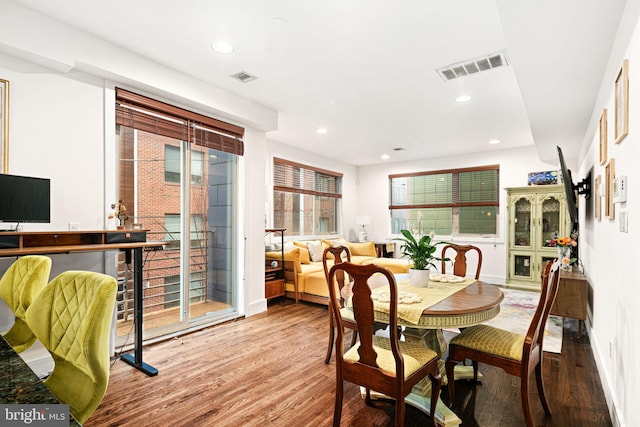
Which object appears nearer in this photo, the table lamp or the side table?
the side table

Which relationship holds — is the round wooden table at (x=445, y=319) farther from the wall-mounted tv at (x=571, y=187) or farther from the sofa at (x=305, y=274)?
the sofa at (x=305, y=274)

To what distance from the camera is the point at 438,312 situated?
1.95 meters

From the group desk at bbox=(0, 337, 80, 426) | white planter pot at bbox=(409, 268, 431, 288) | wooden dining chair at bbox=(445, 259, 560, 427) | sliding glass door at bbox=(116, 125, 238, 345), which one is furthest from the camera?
sliding glass door at bbox=(116, 125, 238, 345)

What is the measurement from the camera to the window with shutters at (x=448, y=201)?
671cm

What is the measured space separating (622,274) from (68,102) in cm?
399

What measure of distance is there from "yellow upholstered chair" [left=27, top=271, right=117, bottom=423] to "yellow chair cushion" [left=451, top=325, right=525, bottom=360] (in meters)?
1.91

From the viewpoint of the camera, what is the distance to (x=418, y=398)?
2.16 meters

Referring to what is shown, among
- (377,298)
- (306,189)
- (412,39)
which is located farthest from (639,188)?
(306,189)

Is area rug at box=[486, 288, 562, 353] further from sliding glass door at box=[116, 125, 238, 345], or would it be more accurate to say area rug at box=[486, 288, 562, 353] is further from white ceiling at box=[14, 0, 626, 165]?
sliding glass door at box=[116, 125, 238, 345]

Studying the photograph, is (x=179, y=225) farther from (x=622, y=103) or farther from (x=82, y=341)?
(x=622, y=103)

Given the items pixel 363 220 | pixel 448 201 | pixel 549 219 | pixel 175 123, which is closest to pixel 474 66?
pixel 175 123

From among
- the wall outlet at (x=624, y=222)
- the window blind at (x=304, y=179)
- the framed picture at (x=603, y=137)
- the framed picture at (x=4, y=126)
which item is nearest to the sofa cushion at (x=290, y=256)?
the window blind at (x=304, y=179)

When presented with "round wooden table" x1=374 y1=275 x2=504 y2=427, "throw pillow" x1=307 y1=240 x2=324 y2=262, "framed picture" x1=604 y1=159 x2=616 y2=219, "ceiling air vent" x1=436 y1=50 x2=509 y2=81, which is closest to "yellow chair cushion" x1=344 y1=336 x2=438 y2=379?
"round wooden table" x1=374 y1=275 x2=504 y2=427

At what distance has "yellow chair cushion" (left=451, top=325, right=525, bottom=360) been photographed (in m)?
2.00
